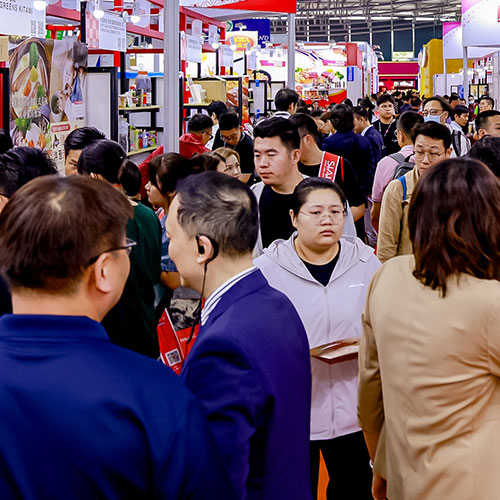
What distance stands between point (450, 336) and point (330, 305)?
0.85 meters

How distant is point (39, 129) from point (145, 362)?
509 centimetres

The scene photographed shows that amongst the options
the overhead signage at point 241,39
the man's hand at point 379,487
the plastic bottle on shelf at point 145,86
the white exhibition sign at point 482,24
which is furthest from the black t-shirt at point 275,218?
the overhead signage at point 241,39

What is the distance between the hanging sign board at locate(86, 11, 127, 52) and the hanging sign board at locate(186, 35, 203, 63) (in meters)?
2.90

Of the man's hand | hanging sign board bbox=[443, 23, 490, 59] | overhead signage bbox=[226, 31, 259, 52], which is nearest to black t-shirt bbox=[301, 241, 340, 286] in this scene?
the man's hand

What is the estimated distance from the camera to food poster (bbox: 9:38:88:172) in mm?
5672

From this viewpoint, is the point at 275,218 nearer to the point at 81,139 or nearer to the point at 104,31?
the point at 81,139

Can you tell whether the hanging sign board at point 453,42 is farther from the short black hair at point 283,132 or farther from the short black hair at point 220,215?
the short black hair at point 220,215

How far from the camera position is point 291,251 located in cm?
282

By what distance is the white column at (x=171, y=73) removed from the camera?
17.8ft

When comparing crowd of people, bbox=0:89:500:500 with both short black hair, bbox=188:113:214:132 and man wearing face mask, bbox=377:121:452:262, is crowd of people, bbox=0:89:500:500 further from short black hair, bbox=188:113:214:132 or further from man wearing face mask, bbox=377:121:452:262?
short black hair, bbox=188:113:214:132

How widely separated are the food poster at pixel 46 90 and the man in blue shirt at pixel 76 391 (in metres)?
4.54

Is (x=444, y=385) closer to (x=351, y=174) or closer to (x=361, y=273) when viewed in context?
(x=361, y=273)

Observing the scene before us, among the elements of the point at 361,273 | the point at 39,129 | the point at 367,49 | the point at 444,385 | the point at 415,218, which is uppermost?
the point at 367,49

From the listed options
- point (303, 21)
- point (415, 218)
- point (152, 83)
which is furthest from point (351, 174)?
point (303, 21)
